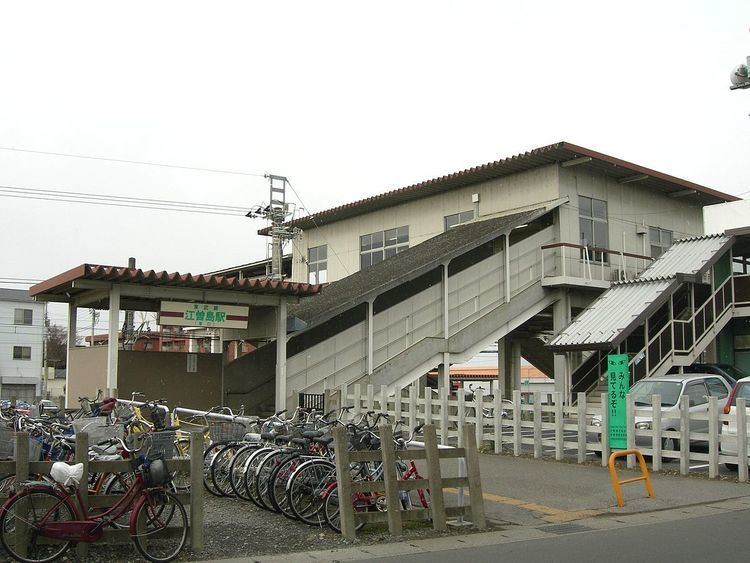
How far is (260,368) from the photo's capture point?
20.8 metres

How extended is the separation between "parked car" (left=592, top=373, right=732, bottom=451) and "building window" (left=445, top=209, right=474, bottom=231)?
11.1 metres

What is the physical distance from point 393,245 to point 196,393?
12260 mm

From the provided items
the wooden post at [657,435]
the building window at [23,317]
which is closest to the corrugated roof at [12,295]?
the building window at [23,317]

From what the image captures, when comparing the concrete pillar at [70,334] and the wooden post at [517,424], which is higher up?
the concrete pillar at [70,334]

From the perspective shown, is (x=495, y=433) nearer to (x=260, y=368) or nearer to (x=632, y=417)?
(x=632, y=417)

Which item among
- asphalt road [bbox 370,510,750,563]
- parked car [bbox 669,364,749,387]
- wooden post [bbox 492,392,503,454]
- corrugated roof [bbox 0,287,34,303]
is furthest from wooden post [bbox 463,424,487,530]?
corrugated roof [bbox 0,287,34,303]

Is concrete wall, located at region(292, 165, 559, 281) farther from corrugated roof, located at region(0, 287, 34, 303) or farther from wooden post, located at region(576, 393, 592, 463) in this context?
corrugated roof, located at region(0, 287, 34, 303)

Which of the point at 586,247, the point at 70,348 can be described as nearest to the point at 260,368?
the point at 70,348

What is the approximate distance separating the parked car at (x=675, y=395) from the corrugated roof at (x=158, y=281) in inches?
303

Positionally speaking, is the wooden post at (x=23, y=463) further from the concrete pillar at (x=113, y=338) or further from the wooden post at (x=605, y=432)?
the wooden post at (x=605, y=432)

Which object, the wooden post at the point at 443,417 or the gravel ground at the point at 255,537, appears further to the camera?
the wooden post at the point at 443,417

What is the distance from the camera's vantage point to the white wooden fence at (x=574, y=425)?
12766 millimetres

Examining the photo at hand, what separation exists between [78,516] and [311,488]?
2.64 metres

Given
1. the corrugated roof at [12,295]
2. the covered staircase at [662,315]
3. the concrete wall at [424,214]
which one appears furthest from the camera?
the corrugated roof at [12,295]
